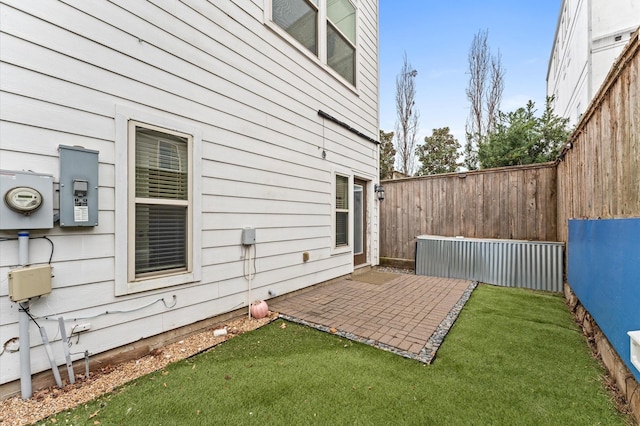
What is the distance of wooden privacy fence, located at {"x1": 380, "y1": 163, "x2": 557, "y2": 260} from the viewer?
564cm

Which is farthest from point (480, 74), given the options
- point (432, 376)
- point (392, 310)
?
point (432, 376)

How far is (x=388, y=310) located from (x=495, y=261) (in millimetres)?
3080

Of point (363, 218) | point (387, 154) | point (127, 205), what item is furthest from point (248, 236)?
point (387, 154)

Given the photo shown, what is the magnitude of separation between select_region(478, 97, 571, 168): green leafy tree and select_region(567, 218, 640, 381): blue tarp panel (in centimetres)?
493

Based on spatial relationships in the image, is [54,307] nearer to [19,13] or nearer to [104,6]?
[19,13]

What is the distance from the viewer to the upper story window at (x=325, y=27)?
170 inches

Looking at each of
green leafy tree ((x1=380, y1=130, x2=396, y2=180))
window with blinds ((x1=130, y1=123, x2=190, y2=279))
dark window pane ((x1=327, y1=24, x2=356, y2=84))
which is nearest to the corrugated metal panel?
dark window pane ((x1=327, y1=24, x2=356, y2=84))

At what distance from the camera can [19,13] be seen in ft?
6.38

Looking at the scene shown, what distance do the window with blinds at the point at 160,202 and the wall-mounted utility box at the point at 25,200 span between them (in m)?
0.59

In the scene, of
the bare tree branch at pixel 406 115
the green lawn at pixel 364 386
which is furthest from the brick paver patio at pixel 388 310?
the bare tree branch at pixel 406 115

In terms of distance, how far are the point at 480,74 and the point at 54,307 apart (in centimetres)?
1567

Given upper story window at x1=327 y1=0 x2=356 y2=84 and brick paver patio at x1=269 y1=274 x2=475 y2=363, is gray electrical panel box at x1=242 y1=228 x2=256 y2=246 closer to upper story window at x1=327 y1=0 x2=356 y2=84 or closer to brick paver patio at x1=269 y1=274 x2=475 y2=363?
brick paver patio at x1=269 y1=274 x2=475 y2=363

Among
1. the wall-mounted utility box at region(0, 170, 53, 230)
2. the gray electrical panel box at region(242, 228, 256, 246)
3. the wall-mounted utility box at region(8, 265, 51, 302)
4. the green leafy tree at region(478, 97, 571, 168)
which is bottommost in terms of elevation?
the wall-mounted utility box at region(8, 265, 51, 302)

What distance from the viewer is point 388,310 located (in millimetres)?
3756
